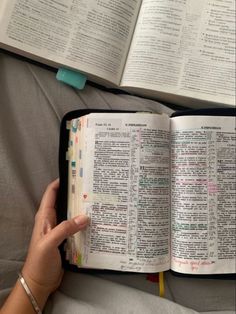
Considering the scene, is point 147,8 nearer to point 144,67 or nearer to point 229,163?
point 144,67

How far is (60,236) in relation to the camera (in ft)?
1.93

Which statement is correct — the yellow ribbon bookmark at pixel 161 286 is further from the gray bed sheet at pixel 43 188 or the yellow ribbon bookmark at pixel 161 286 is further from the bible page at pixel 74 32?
the bible page at pixel 74 32

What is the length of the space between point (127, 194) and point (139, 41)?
0.28 metres

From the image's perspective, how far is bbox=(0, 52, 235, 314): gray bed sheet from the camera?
63cm

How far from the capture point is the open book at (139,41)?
67 centimetres

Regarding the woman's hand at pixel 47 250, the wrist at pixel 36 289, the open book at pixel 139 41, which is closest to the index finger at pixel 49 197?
the woman's hand at pixel 47 250

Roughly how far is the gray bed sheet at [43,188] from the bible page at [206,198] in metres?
0.07

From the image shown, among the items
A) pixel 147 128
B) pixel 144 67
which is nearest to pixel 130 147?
pixel 147 128

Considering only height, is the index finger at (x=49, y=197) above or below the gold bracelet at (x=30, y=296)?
above

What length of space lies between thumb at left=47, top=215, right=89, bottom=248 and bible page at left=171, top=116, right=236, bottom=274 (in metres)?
0.16

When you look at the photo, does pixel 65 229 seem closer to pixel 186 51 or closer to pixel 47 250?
pixel 47 250

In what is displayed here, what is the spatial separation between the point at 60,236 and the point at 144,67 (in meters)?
0.33

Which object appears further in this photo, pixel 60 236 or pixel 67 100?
pixel 67 100

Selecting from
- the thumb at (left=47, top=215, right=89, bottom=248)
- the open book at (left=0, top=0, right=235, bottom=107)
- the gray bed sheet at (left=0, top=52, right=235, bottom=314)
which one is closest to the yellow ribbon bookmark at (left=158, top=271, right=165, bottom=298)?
the gray bed sheet at (left=0, top=52, right=235, bottom=314)
